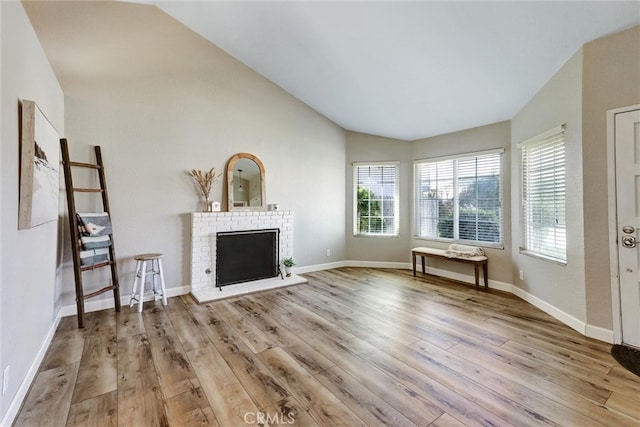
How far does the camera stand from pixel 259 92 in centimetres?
450

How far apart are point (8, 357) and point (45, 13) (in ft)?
11.2

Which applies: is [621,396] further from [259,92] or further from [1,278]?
[259,92]

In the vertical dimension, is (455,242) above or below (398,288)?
above

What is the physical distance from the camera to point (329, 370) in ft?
6.73

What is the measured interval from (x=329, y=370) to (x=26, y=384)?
6.69ft

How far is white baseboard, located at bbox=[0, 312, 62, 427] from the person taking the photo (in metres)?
1.56

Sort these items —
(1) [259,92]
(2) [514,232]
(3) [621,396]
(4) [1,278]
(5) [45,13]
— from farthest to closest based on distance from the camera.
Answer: (1) [259,92] → (2) [514,232] → (5) [45,13] → (3) [621,396] → (4) [1,278]

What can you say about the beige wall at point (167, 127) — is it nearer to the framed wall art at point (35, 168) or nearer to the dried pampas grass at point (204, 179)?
the dried pampas grass at point (204, 179)

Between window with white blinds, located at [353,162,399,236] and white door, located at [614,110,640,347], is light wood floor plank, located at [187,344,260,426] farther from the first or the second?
window with white blinds, located at [353,162,399,236]

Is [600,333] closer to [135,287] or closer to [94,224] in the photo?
[135,287]

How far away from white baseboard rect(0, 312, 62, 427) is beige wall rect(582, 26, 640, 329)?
436 centimetres

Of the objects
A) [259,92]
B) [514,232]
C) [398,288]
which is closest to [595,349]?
[514,232]

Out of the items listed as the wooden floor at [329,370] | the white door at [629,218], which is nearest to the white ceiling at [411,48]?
the white door at [629,218]

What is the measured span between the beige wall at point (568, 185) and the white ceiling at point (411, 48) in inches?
6.7
